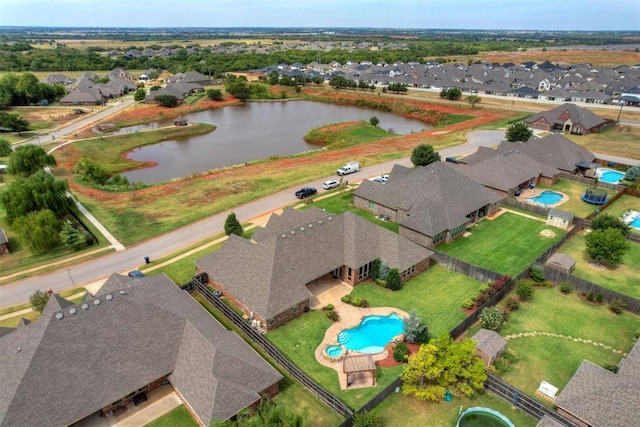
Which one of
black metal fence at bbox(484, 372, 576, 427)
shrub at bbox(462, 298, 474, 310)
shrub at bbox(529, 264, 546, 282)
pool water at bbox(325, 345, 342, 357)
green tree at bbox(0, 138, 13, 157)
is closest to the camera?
black metal fence at bbox(484, 372, 576, 427)

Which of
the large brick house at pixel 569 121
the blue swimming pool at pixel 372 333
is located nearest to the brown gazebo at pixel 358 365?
the blue swimming pool at pixel 372 333

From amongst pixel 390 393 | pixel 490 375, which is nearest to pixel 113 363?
pixel 390 393

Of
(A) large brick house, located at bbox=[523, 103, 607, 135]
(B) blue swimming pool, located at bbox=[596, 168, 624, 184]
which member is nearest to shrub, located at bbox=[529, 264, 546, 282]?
(B) blue swimming pool, located at bbox=[596, 168, 624, 184]

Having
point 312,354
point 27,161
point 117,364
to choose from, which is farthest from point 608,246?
point 27,161

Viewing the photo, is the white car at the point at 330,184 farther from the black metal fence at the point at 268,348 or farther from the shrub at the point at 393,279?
the black metal fence at the point at 268,348

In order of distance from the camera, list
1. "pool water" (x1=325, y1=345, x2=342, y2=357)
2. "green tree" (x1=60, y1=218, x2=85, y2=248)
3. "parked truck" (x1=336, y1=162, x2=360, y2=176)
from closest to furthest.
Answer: "pool water" (x1=325, y1=345, x2=342, y2=357), "green tree" (x1=60, y1=218, x2=85, y2=248), "parked truck" (x1=336, y1=162, x2=360, y2=176)

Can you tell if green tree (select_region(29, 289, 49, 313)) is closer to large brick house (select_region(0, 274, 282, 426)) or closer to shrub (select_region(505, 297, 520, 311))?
large brick house (select_region(0, 274, 282, 426))

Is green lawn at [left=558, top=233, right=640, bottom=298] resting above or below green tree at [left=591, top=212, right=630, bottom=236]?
below

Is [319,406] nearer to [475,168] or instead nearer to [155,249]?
[155,249]
